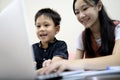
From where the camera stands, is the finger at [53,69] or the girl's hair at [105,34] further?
the girl's hair at [105,34]

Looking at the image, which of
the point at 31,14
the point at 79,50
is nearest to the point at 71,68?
the point at 79,50

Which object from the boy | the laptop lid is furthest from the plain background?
the laptop lid

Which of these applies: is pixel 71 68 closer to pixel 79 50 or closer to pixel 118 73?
pixel 118 73

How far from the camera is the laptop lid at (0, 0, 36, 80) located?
0.38 meters

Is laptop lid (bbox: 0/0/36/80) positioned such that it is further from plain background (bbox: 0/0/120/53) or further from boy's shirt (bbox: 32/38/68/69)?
plain background (bbox: 0/0/120/53)

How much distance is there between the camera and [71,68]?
0.57 m

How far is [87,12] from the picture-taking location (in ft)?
3.50

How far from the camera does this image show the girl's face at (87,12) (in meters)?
1.06

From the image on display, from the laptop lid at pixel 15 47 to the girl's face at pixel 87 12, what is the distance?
68cm

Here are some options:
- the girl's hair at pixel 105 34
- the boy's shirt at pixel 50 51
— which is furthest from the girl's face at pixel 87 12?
the boy's shirt at pixel 50 51

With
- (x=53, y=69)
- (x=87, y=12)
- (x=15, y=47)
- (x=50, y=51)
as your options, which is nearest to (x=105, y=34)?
(x=87, y=12)

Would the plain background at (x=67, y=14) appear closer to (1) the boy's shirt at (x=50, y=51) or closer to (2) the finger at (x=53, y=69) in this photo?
(1) the boy's shirt at (x=50, y=51)

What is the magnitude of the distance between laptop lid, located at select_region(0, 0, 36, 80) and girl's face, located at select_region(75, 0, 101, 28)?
2.22ft

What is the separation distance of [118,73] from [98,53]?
0.66 m
